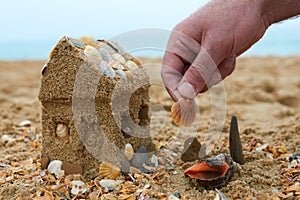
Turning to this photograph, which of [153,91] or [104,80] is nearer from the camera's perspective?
[104,80]

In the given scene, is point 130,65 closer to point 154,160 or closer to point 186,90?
point 186,90

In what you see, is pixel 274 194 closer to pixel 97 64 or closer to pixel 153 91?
pixel 97 64

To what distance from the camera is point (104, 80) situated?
2416 mm

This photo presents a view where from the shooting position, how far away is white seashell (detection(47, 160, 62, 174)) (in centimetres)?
260

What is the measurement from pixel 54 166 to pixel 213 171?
3.36 feet

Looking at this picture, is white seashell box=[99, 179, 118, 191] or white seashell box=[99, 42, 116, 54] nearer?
white seashell box=[99, 179, 118, 191]

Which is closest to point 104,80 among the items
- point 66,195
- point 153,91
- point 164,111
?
point 66,195

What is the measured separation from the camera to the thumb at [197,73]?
2508mm

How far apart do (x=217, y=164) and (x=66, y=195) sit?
918 mm

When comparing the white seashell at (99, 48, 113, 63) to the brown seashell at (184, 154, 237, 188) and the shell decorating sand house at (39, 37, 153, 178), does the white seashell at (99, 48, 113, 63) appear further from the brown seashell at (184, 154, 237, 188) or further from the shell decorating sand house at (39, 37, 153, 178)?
the brown seashell at (184, 154, 237, 188)

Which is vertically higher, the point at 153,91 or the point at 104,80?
the point at 104,80

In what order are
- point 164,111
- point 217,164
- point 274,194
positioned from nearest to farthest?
point 274,194 < point 217,164 < point 164,111

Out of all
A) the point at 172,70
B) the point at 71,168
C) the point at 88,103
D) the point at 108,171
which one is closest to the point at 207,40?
the point at 172,70

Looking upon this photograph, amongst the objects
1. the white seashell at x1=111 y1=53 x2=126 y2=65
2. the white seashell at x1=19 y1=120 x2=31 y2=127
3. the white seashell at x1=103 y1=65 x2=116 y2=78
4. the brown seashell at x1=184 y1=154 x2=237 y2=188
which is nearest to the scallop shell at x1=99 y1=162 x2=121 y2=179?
the brown seashell at x1=184 y1=154 x2=237 y2=188
